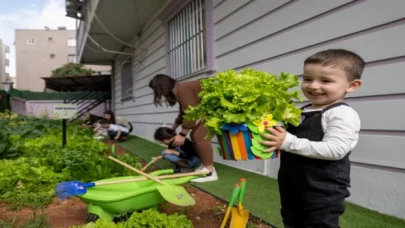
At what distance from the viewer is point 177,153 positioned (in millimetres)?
4520

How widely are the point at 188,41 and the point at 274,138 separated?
17.3 feet

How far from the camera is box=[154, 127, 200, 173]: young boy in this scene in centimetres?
444

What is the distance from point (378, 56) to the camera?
2709mm

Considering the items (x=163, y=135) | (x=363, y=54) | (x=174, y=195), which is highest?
(x=363, y=54)

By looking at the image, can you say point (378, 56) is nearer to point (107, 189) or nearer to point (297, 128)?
point (297, 128)

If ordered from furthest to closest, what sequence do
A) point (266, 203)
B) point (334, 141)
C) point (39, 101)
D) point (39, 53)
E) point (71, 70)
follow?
point (39, 53)
point (71, 70)
point (39, 101)
point (266, 203)
point (334, 141)

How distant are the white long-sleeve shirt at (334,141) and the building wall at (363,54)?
1.40 metres

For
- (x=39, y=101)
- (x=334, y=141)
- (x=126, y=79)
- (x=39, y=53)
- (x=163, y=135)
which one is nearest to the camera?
(x=334, y=141)

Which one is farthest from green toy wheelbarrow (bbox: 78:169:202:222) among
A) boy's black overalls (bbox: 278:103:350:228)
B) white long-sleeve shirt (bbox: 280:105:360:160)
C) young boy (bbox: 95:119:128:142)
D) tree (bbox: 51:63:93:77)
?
tree (bbox: 51:63:93:77)

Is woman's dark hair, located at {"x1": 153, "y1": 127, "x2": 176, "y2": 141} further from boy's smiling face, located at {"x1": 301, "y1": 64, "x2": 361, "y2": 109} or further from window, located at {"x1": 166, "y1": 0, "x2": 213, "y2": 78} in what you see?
boy's smiling face, located at {"x1": 301, "y1": 64, "x2": 361, "y2": 109}

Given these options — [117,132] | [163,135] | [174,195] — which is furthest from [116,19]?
[174,195]

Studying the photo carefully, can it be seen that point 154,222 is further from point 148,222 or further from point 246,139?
point 246,139

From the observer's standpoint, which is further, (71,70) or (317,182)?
(71,70)

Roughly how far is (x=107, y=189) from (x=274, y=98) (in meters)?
1.57
